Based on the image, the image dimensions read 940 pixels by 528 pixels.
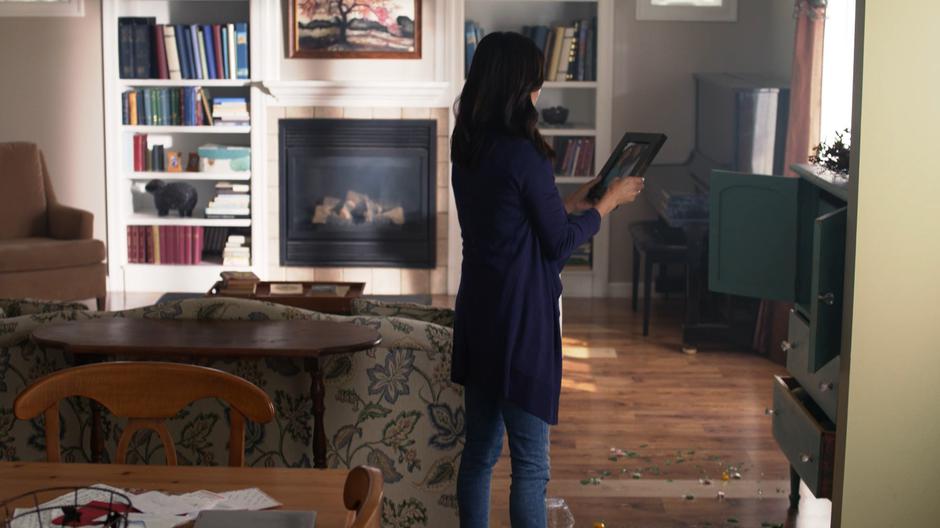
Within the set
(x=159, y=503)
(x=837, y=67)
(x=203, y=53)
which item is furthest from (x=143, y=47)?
(x=159, y=503)

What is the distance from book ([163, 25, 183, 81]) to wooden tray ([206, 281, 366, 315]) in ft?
7.48

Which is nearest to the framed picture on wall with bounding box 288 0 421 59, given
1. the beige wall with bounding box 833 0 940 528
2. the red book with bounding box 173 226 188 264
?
the red book with bounding box 173 226 188 264

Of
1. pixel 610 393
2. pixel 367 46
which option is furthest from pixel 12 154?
pixel 610 393

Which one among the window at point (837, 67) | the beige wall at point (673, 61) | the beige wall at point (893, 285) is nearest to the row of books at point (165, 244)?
the beige wall at point (673, 61)

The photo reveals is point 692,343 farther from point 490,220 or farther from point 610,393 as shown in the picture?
point 490,220

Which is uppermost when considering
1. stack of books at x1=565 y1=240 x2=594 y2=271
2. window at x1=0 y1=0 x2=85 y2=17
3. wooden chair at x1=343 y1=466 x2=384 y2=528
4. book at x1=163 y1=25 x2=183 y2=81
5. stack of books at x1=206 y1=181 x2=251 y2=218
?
window at x1=0 y1=0 x2=85 y2=17

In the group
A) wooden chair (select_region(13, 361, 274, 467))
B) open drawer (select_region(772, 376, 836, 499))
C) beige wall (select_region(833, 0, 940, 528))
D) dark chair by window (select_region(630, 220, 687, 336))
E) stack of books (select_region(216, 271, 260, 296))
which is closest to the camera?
wooden chair (select_region(13, 361, 274, 467))

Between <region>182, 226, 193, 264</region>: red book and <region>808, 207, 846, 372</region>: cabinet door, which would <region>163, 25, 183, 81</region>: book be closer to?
<region>182, 226, 193, 264</region>: red book

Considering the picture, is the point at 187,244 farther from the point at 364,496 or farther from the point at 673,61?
the point at 364,496

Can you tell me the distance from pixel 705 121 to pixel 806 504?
3.61 meters

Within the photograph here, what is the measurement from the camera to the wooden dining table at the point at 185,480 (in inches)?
76.6

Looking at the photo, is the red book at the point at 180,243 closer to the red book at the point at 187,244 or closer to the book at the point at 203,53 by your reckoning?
the red book at the point at 187,244

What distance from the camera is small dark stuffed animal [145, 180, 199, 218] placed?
7.64 m

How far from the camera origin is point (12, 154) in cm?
714
